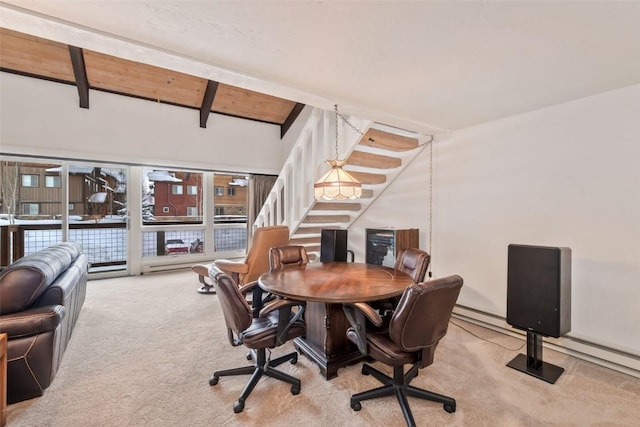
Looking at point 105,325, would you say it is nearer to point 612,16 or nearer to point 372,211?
point 372,211

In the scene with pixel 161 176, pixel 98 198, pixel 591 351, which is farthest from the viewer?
pixel 161 176

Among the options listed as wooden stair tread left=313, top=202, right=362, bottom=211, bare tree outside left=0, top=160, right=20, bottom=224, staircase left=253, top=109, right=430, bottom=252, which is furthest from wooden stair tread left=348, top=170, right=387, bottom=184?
bare tree outside left=0, top=160, right=20, bottom=224

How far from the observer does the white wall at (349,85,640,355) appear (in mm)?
2320

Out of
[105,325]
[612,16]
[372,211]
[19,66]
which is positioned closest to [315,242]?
[372,211]

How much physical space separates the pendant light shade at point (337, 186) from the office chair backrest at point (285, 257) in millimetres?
780

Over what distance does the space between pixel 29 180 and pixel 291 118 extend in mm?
4913

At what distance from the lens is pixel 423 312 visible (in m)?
1.59

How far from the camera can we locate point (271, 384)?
210cm

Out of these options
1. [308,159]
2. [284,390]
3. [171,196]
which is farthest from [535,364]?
[171,196]

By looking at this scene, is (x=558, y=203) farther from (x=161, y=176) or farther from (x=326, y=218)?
(x=161, y=176)

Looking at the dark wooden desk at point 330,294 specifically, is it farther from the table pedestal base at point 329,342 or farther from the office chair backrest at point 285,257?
the office chair backrest at point 285,257

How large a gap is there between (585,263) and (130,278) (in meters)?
6.49

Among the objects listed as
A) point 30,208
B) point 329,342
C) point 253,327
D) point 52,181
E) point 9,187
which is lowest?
point 329,342

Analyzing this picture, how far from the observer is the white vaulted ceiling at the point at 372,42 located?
4.69ft
